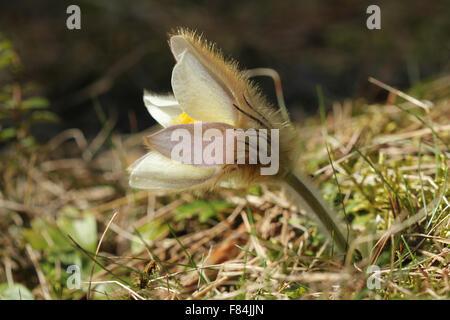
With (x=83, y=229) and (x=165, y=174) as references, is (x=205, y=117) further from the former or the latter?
(x=83, y=229)

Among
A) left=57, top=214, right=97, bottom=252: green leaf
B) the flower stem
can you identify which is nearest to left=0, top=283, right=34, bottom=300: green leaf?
left=57, top=214, right=97, bottom=252: green leaf

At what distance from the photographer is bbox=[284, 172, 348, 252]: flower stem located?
3.54 feet

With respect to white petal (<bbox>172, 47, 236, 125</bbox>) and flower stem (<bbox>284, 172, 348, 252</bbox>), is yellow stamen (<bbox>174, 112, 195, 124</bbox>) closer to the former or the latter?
white petal (<bbox>172, 47, 236, 125</bbox>)

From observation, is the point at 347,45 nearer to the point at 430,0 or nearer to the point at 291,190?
the point at 430,0

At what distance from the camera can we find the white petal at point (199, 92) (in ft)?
3.04

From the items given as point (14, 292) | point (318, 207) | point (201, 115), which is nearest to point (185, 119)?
point (201, 115)

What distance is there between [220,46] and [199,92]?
8.86 ft

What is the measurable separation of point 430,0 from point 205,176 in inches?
135

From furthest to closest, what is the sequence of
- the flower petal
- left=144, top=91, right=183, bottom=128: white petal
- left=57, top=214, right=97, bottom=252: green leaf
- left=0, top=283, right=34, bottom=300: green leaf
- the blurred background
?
1. the blurred background
2. left=57, top=214, right=97, bottom=252: green leaf
3. left=0, top=283, right=34, bottom=300: green leaf
4. left=144, top=91, right=183, bottom=128: white petal
5. the flower petal

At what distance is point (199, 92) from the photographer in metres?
0.93

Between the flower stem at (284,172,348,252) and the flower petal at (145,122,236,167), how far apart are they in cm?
22

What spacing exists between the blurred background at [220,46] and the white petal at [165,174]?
204cm

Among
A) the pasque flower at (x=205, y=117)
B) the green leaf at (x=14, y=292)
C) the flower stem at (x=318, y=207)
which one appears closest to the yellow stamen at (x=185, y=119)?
the pasque flower at (x=205, y=117)
